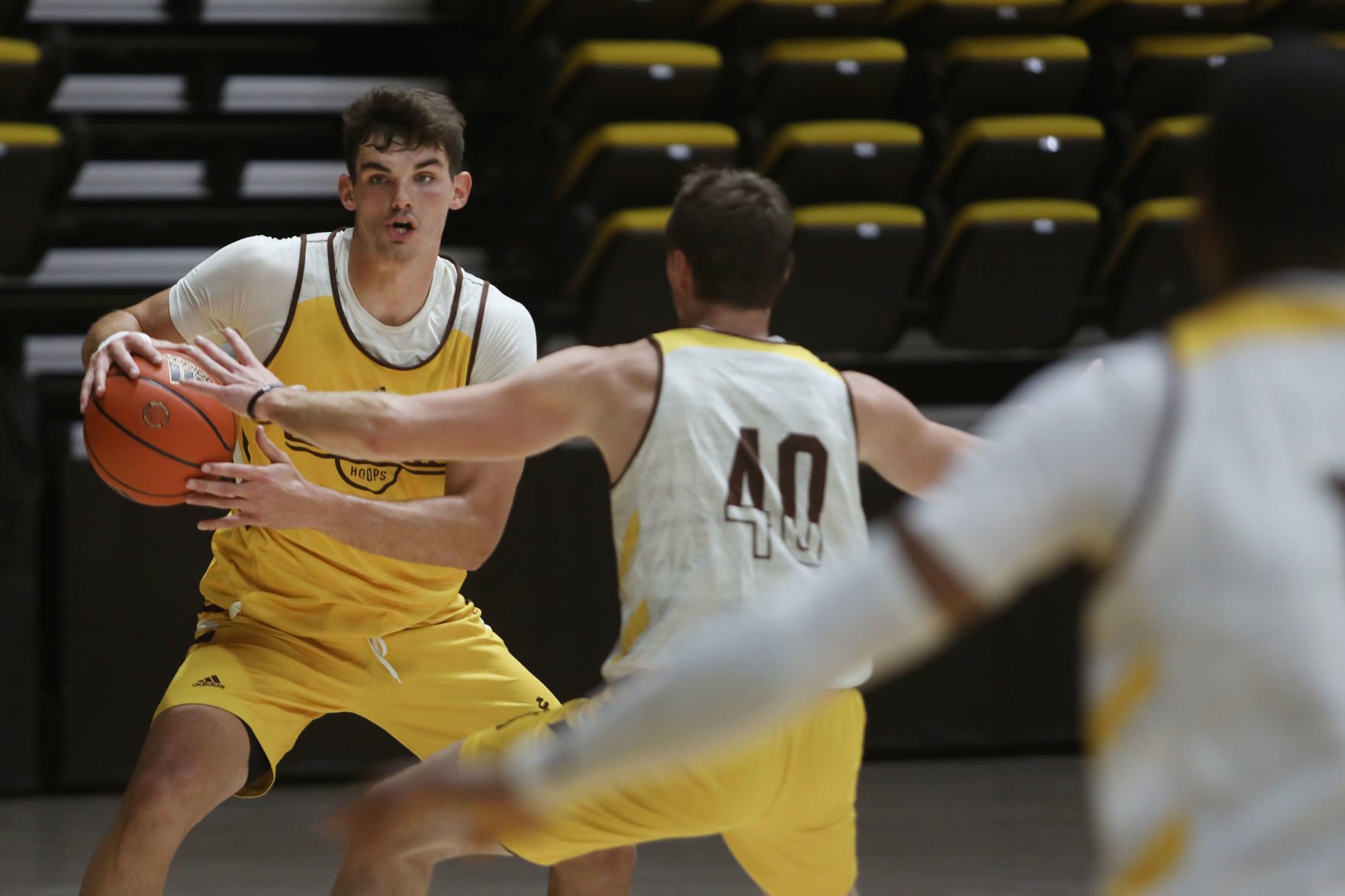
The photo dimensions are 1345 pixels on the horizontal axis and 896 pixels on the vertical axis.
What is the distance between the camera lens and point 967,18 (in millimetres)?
7203

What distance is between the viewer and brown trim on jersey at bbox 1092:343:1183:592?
50.9 inches

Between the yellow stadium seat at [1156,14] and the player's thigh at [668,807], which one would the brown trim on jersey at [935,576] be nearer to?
the player's thigh at [668,807]

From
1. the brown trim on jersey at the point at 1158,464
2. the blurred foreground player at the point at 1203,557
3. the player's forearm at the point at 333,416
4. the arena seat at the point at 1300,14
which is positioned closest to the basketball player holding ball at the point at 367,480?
the player's forearm at the point at 333,416

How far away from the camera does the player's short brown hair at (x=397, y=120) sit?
3641mm

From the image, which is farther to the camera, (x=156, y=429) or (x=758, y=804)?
(x=156, y=429)

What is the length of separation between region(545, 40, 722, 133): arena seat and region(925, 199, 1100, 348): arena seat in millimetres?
1160

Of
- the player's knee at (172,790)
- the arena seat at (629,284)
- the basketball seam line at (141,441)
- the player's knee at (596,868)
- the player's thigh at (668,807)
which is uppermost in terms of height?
the basketball seam line at (141,441)

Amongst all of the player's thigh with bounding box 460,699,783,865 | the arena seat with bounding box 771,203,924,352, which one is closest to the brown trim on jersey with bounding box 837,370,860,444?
the player's thigh with bounding box 460,699,783,865

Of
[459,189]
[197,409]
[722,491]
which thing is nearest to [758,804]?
[722,491]

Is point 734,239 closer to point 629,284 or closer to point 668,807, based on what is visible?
point 668,807

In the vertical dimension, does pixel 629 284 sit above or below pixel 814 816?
below

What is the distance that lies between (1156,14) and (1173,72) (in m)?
0.36

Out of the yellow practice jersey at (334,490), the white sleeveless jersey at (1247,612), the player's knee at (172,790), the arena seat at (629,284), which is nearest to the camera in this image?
the white sleeveless jersey at (1247,612)

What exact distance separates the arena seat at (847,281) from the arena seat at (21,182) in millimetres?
2622
